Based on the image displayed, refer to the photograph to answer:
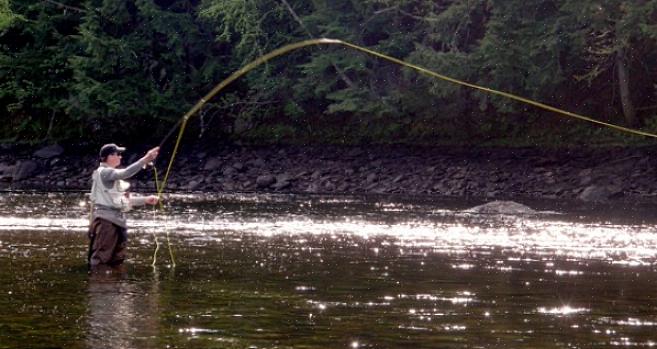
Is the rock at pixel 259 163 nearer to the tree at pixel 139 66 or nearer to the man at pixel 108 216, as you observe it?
the tree at pixel 139 66

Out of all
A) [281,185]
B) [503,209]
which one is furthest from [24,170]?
[503,209]

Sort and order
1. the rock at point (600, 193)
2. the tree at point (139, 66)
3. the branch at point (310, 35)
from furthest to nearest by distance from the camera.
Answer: the tree at point (139, 66), the branch at point (310, 35), the rock at point (600, 193)

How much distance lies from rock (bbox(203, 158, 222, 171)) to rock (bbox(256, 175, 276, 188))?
2937mm

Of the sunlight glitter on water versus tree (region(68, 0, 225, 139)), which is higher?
tree (region(68, 0, 225, 139))

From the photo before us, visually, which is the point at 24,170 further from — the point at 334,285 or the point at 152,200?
the point at 334,285

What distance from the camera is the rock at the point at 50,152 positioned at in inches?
1848

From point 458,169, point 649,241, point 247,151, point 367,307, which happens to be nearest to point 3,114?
point 247,151

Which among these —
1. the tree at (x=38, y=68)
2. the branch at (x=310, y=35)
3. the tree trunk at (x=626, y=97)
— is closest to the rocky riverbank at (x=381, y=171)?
the tree trunk at (x=626, y=97)

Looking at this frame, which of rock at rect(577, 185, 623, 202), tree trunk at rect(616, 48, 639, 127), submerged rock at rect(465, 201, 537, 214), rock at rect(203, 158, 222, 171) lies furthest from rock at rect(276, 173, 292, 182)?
submerged rock at rect(465, 201, 537, 214)

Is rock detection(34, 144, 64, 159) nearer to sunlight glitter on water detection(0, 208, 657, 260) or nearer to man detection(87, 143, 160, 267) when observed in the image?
sunlight glitter on water detection(0, 208, 657, 260)

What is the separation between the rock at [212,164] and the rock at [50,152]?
6595 mm

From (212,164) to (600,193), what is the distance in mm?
15513

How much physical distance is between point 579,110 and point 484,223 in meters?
19.1

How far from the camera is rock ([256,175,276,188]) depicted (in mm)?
41656
